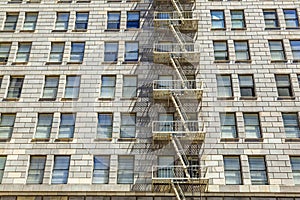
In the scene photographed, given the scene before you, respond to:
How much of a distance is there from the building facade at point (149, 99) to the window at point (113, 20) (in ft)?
0.26

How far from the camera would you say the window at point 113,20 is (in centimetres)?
2891

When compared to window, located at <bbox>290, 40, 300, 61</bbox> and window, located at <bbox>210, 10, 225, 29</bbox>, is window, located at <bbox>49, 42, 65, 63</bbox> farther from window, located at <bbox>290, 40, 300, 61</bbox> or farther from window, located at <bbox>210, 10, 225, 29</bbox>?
window, located at <bbox>290, 40, 300, 61</bbox>

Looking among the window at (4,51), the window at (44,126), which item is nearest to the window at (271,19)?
the window at (44,126)

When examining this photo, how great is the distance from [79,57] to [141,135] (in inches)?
314

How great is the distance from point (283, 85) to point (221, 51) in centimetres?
505

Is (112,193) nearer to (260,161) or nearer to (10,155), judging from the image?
(10,155)

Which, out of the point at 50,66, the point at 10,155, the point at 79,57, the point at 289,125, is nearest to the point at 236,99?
the point at 289,125

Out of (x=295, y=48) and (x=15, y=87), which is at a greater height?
Answer: (x=295, y=48)

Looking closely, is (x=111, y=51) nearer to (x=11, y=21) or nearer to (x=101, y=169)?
(x=11, y=21)

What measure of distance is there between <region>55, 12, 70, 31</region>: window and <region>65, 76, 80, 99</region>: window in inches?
187

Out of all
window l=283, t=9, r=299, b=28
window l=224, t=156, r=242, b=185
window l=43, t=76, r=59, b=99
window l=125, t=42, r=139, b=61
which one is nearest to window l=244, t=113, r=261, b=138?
window l=224, t=156, r=242, b=185

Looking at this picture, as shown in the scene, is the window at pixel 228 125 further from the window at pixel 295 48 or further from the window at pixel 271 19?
the window at pixel 271 19

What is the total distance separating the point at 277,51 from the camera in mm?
27094

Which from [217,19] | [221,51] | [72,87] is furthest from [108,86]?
[217,19]
